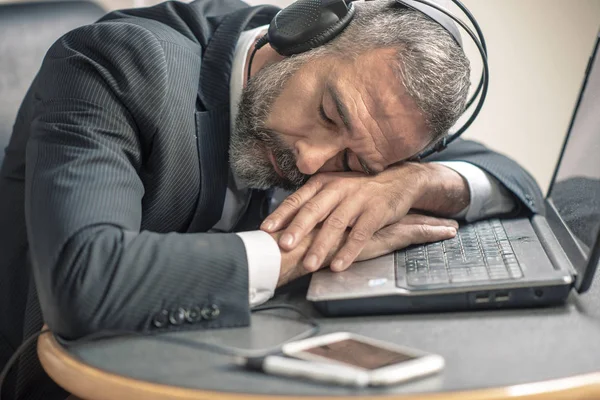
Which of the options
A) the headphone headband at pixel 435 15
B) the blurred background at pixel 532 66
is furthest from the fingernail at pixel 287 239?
the blurred background at pixel 532 66

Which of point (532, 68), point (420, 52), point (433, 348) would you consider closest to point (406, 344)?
point (433, 348)

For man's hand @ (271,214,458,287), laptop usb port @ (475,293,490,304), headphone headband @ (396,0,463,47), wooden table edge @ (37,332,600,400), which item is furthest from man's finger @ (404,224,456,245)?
wooden table edge @ (37,332,600,400)

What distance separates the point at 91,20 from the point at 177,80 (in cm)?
57

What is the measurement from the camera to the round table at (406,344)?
0.69 m

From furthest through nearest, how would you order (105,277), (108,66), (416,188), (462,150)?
(462,150) < (416,188) < (108,66) < (105,277)

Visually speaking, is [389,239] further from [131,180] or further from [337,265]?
[131,180]

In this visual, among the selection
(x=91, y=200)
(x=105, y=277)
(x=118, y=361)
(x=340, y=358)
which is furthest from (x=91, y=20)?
(x=340, y=358)

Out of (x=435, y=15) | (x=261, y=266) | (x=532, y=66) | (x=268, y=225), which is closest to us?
(x=261, y=266)

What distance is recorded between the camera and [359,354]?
0.75 meters

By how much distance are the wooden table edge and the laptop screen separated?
1.10 feet

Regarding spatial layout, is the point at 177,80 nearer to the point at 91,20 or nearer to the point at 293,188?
the point at 293,188

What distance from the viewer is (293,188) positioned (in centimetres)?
139

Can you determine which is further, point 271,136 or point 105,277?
point 271,136

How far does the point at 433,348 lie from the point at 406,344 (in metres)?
0.03
